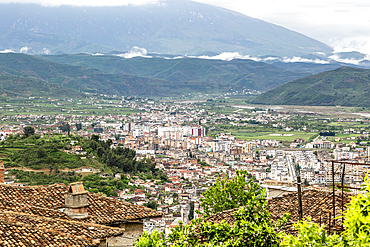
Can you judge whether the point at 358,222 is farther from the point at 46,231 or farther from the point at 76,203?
the point at 76,203

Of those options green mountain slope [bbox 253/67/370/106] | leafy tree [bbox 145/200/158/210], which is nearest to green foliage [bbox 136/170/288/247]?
leafy tree [bbox 145/200/158/210]

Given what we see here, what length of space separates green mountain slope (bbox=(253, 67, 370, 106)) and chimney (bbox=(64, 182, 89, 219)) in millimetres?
142516

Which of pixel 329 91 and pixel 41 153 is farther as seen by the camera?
pixel 329 91

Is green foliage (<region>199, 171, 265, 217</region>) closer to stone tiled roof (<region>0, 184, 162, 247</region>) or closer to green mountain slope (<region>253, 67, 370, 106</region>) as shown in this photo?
stone tiled roof (<region>0, 184, 162, 247</region>)

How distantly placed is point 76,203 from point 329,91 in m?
160

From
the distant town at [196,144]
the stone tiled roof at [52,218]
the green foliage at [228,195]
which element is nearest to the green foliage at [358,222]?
the stone tiled roof at [52,218]

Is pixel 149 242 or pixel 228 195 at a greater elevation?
pixel 149 242

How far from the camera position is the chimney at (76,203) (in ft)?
30.4

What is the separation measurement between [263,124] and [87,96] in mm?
76972

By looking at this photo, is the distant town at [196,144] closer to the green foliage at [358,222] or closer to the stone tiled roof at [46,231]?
the stone tiled roof at [46,231]

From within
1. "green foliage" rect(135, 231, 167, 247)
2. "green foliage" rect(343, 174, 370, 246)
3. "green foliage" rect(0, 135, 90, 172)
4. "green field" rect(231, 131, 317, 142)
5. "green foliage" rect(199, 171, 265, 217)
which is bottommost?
"green field" rect(231, 131, 317, 142)

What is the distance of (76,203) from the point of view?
9.33 m

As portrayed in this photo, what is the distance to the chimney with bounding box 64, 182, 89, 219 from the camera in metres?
9.27

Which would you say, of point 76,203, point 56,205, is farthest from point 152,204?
point 76,203
